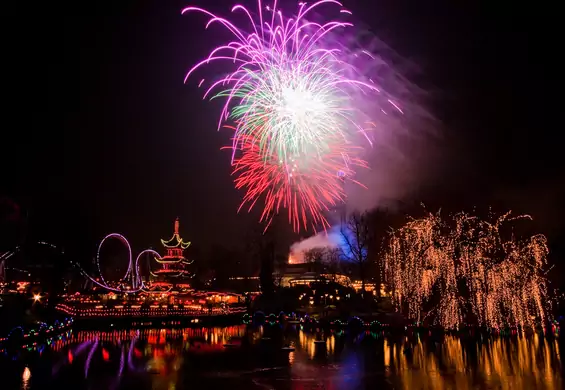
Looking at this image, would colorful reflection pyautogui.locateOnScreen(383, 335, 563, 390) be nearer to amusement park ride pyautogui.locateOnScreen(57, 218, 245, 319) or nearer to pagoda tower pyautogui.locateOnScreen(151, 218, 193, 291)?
amusement park ride pyautogui.locateOnScreen(57, 218, 245, 319)

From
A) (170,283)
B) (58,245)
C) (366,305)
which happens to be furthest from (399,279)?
(170,283)

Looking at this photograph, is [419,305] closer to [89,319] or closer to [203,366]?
[203,366]

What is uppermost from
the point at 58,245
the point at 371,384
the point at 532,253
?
the point at 58,245

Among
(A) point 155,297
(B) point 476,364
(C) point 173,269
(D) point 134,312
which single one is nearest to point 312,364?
(B) point 476,364

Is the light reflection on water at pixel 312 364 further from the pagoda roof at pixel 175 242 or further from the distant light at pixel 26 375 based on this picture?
the pagoda roof at pixel 175 242

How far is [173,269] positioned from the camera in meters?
71.2

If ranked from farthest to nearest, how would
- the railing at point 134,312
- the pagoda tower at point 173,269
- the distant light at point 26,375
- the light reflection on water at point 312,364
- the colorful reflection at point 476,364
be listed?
the pagoda tower at point 173,269 → the railing at point 134,312 → the distant light at point 26,375 → the light reflection on water at point 312,364 → the colorful reflection at point 476,364

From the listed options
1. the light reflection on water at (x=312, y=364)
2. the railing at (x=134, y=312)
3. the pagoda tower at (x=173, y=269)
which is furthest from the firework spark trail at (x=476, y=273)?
the pagoda tower at (x=173, y=269)

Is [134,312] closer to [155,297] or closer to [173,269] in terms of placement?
[155,297]

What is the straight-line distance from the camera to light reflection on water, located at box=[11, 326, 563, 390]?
46.8ft

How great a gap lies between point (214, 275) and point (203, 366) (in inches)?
3010

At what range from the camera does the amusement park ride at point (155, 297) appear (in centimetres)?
4322

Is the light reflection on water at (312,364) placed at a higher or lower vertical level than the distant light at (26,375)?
lower

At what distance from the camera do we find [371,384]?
14.1 m
